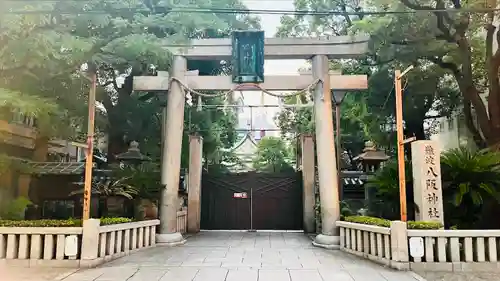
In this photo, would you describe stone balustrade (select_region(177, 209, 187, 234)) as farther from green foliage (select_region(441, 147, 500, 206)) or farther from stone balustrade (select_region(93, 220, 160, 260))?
green foliage (select_region(441, 147, 500, 206))

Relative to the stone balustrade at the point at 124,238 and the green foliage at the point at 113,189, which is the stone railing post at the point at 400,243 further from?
the green foliage at the point at 113,189

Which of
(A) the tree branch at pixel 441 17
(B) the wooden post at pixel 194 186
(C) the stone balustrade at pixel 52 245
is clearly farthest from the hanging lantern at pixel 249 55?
(C) the stone balustrade at pixel 52 245

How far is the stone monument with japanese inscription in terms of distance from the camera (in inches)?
305

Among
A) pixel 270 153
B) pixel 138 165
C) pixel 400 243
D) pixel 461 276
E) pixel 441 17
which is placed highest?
pixel 441 17

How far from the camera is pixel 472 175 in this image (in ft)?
28.7

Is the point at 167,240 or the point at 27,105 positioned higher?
the point at 27,105

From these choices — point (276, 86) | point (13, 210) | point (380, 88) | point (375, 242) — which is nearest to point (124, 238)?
point (13, 210)

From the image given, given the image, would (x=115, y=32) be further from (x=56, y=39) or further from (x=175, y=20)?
(x=56, y=39)

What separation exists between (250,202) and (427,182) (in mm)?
7417

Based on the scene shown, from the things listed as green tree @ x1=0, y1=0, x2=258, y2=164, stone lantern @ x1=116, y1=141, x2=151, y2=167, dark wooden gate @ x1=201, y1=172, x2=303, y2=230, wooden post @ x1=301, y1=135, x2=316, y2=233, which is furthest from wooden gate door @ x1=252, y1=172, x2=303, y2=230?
green tree @ x1=0, y1=0, x2=258, y2=164

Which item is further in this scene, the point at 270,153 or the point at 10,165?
the point at 270,153

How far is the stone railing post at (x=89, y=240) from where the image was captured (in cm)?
683

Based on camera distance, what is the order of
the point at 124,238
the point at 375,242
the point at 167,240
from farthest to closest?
the point at 167,240, the point at 124,238, the point at 375,242

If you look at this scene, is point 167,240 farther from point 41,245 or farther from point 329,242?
point 329,242
